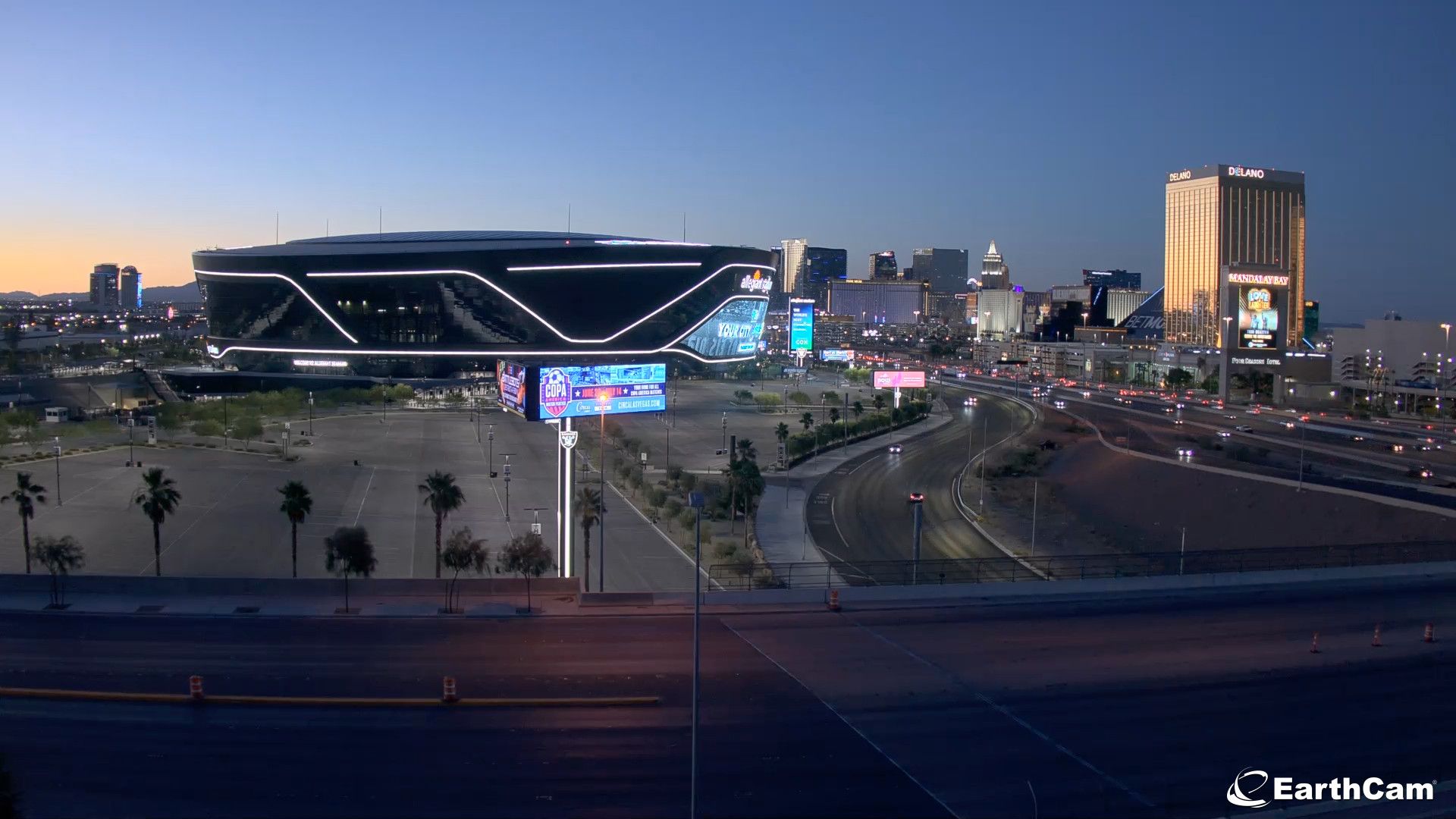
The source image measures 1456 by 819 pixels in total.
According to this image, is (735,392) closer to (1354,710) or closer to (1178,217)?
(1354,710)

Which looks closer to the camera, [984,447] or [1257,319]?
[984,447]

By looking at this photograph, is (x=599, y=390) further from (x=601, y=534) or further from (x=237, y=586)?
(x=237, y=586)

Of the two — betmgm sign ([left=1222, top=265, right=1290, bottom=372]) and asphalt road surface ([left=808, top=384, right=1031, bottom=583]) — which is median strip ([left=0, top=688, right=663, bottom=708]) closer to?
asphalt road surface ([left=808, top=384, right=1031, bottom=583])

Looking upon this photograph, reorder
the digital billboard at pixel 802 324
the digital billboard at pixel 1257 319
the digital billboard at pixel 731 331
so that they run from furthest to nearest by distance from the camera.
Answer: the digital billboard at pixel 802 324 < the digital billboard at pixel 731 331 < the digital billboard at pixel 1257 319

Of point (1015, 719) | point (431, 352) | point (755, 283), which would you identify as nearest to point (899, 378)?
point (755, 283)

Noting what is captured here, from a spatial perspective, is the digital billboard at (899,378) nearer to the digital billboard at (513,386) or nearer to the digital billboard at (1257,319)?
the digital billboard at (1257,319)

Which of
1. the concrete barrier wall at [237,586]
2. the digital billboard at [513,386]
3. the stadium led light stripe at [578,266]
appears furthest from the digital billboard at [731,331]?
the concrete barrier wall at [237,586]

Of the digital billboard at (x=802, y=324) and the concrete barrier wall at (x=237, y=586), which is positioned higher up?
the digital billboard at (x=802, y=324)
